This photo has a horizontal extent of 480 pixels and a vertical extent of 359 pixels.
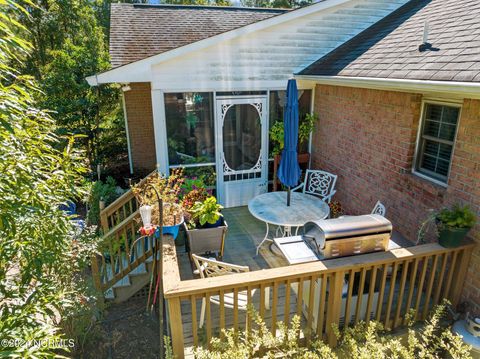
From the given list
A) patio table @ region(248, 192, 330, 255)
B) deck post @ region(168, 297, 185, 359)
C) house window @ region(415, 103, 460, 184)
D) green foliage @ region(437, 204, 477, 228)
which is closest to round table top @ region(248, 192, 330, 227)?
patio table @ region(248, 192, 330, 255)

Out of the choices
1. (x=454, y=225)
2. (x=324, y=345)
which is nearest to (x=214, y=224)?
(x=324, y=345)

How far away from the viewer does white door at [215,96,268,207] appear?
7.21 meters

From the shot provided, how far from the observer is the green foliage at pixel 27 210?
2.37 meters

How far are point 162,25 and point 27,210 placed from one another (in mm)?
7616

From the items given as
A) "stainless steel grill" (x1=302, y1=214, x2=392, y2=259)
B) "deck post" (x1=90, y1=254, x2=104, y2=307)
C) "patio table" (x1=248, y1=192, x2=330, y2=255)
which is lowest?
"deck post" (x1=90, y1=254, x2=104, y2=307)

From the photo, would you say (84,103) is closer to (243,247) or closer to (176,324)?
(243,247)

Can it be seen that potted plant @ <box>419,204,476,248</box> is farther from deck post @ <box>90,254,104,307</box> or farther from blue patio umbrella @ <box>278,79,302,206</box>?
deck post @ <box>90,254,104,307</box>

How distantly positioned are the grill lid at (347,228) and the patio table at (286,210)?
4.37 ft

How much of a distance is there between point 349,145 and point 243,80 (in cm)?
259

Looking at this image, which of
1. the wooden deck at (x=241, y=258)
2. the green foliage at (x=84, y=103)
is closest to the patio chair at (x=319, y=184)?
the wooden deck at (x=241, y=258)

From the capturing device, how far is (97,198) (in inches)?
296

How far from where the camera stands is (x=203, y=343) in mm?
3621

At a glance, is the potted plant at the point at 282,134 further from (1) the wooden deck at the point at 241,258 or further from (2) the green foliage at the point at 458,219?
(2) the green foliage at the point at 458,219

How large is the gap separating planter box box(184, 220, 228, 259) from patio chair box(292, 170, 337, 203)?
238 cm
